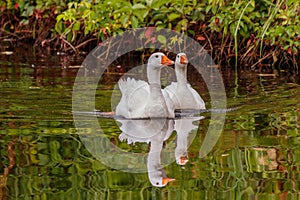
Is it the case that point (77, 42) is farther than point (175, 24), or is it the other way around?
point (77, 42)

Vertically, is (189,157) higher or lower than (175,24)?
lower

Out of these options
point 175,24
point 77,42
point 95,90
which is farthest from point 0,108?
point 77,42

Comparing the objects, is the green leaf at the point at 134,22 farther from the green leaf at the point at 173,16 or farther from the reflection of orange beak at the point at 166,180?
the reflection of orange beak at the point at 166,180

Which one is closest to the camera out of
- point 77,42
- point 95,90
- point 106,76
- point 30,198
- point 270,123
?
point 30,198

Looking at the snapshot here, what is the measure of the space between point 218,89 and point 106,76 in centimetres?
177

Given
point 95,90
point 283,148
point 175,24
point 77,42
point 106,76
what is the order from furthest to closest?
point 77,42
point 175,24
point 106,76
point 95,90
point 283,148

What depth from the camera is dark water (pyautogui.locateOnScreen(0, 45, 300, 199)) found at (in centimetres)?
513

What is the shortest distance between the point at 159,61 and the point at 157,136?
114 centimetres

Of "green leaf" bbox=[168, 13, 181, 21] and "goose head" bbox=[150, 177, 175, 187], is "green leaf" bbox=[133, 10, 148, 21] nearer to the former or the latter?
"green leaf" bbox=[168, 13, 181, 21]

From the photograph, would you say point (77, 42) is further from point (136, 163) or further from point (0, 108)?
point (136, 163)

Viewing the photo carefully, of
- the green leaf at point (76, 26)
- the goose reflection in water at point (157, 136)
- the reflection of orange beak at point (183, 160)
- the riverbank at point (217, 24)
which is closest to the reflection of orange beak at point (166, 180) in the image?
the goose reflection in water at point (157, 136)

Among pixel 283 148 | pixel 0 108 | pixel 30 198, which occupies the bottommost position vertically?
pixel 30 198

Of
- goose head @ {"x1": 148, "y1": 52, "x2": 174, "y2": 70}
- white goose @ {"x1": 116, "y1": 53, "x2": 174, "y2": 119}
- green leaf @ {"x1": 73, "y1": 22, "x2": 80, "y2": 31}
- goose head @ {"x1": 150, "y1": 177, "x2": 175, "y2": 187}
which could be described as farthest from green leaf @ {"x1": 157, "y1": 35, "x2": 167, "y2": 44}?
goose head @ {"x1": 150, "y1": 177, "x2": 175, "y2": 187}

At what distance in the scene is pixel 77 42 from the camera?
12867mm
